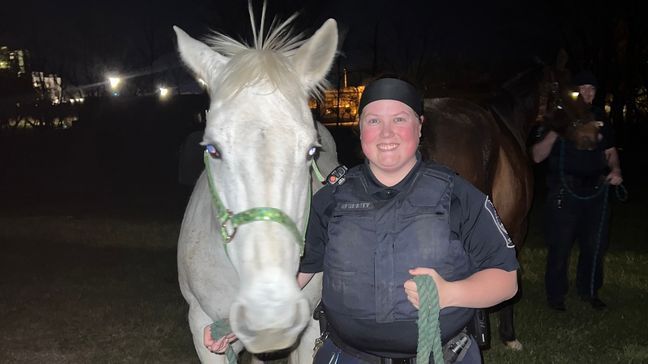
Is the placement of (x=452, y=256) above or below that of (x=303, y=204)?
below

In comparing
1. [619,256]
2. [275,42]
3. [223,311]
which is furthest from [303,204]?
[619,256]

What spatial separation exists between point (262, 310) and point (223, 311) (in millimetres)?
1094

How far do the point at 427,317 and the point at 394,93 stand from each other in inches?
30.6

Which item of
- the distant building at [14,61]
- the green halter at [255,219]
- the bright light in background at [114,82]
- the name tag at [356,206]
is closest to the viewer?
the green halter at [255,219]

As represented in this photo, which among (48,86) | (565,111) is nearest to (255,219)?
(565,111)

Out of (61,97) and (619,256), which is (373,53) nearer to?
(619,256)

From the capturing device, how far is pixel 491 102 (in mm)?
5262

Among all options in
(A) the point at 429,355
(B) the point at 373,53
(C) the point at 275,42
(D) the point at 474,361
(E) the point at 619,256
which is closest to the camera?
(A) the point at 429,355

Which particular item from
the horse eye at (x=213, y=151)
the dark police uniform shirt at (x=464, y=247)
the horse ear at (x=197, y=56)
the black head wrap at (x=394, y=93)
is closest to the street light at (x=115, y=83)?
the horse ear at (x=197, y=56)

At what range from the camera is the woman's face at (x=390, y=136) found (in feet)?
6.44

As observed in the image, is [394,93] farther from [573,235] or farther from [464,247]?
[573,235]

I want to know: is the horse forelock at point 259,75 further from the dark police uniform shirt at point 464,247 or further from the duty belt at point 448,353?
the duty belt at point 448,353

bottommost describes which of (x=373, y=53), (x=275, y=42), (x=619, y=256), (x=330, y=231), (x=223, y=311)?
(x=619, y=256)

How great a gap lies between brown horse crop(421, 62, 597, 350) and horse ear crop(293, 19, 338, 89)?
2083mm
